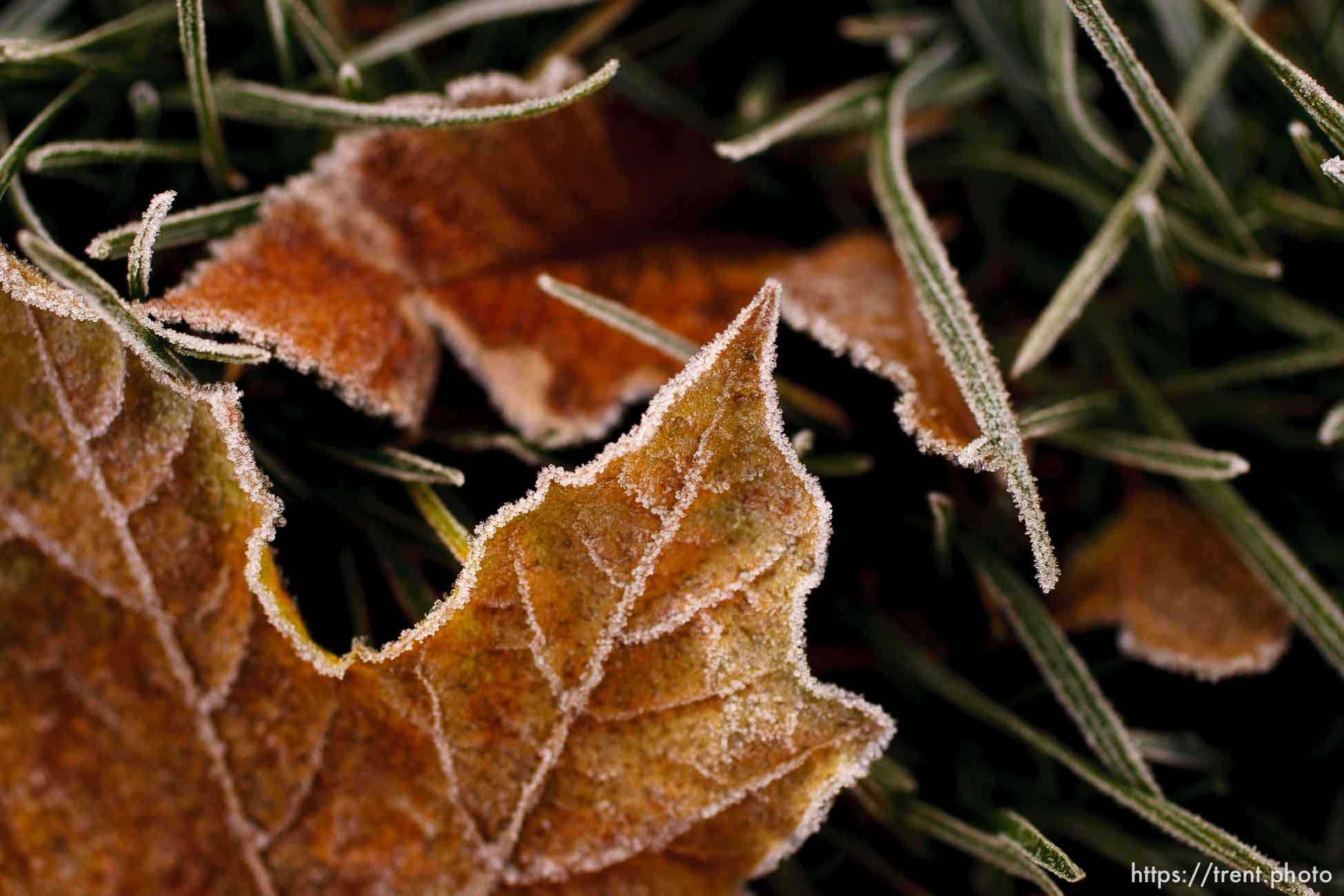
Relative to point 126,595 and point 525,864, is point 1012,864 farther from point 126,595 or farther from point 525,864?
point 126,595

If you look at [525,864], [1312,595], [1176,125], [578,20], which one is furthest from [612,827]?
[578,20]

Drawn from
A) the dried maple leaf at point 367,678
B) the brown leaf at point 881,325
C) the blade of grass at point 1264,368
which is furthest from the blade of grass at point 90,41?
the blade of grass at point 1264,368

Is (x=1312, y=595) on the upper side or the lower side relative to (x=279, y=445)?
lower

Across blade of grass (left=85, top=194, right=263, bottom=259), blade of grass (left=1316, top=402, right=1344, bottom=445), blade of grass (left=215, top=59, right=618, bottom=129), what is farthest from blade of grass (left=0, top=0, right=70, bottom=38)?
blade of grass (left=1316, top=402, right=1344, bottom=445)

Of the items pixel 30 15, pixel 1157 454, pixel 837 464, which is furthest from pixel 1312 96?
pixel 30 15

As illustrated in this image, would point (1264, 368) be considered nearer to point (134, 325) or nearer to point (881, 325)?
point (881, 325)

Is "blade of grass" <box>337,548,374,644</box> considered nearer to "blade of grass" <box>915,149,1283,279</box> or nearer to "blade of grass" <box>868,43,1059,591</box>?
"blade of grass" <box>868,43,1059,591</box>
